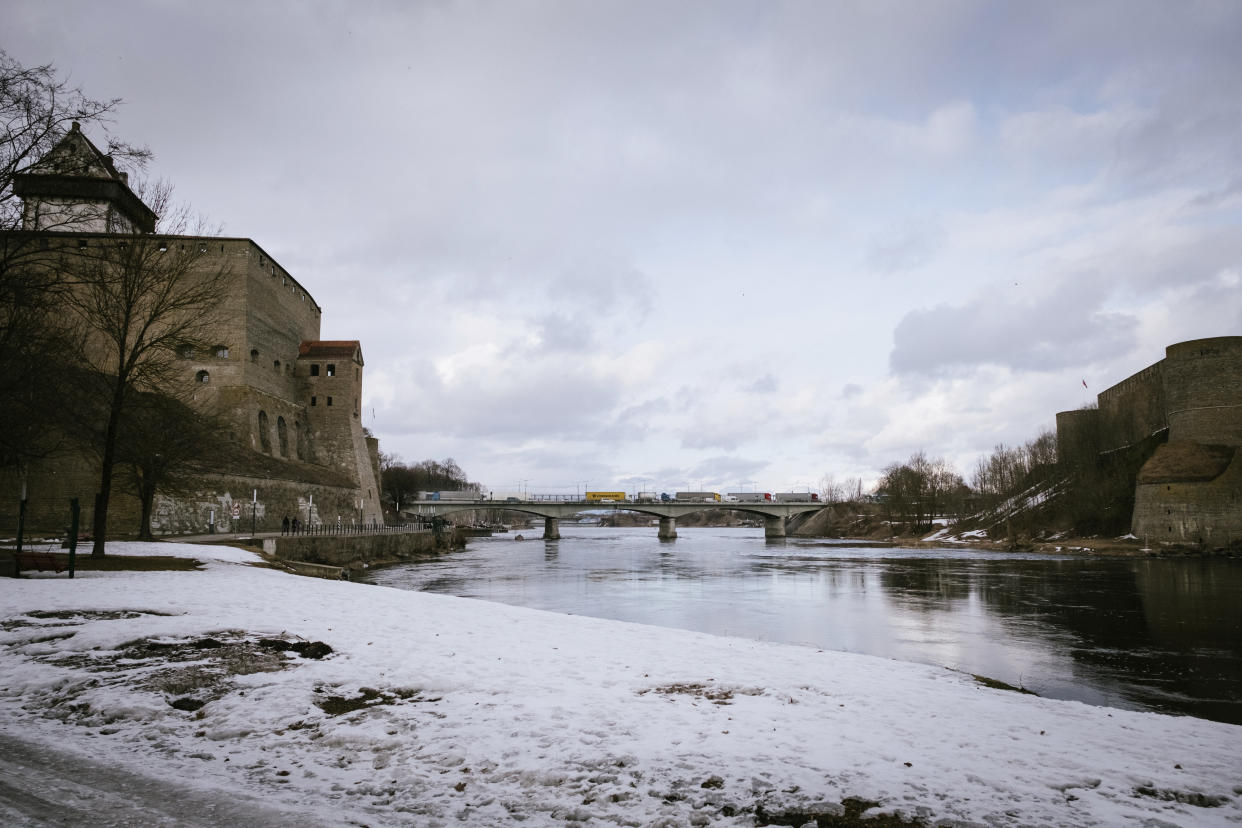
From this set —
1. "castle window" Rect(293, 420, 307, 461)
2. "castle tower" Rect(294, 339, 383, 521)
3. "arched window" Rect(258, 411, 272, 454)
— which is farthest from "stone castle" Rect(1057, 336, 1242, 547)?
"castle window" Rect(293, 420, 307, 461)

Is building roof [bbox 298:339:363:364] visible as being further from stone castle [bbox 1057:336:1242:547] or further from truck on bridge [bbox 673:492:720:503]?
stone castle [bbox 1057:336:1242:547]

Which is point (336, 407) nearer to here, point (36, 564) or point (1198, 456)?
point (36, 564)

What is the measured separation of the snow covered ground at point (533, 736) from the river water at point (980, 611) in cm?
460

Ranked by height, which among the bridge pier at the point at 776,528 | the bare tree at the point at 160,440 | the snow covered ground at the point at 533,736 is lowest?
the bridge pier at the point at 776,528

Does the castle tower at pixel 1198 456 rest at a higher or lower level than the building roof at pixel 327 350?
lower

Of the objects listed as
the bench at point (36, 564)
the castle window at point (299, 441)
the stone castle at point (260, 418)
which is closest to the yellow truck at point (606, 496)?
the stone castle at point (260, 418)

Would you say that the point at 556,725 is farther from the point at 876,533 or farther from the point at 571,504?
the point at 876,533

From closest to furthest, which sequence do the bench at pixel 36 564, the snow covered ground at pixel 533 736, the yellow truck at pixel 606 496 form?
1. the snow covered ground at pixel 533 736
2. the bench at pixel 36 564
3. the yellow truck at pixel 606 496

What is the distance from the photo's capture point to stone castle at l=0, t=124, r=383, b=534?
34000 mm

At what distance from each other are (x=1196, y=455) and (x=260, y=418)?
236 ft

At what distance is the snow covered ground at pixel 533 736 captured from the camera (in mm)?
4242

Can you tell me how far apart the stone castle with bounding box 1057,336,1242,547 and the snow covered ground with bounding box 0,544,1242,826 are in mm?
54958

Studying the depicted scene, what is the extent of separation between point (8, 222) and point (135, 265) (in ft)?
28.8

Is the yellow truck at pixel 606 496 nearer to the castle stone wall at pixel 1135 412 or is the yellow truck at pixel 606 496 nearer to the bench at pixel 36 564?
the castle stone wall at pixel 1135 412
